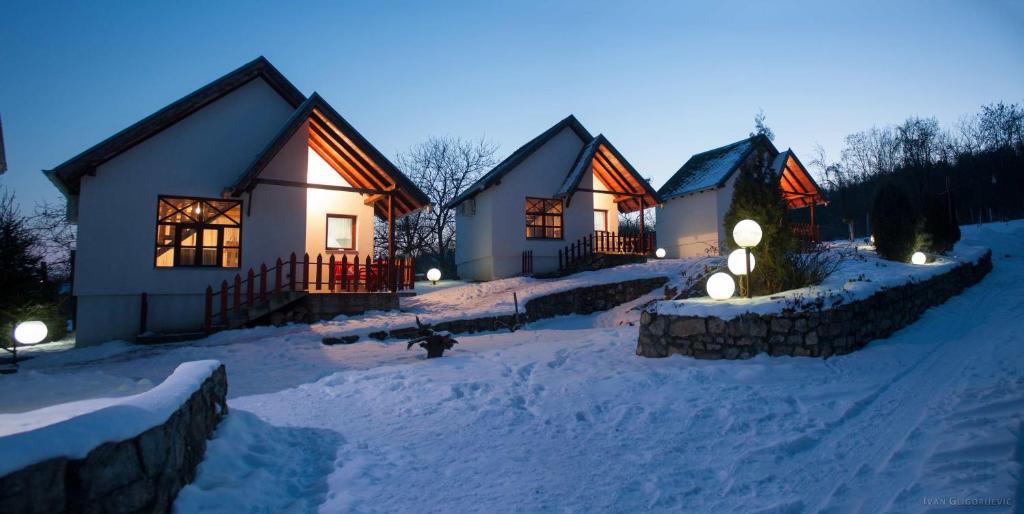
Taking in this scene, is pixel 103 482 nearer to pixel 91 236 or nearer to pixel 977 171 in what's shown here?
pixel 91 236

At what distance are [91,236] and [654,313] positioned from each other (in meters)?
12.2

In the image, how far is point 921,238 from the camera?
16797mm

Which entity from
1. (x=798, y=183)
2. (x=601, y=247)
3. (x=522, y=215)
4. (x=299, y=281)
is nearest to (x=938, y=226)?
(x=798, y=183)

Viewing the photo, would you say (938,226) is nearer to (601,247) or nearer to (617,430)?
(601,247)

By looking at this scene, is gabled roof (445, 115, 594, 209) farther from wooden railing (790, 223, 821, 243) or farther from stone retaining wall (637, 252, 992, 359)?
stone retaining wall (637, 252, 992, 359)

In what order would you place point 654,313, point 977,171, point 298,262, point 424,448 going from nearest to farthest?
point 424,448
point 654,313
point 298,262
point 977,171

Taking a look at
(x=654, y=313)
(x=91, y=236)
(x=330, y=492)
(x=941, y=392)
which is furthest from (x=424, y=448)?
(x=91, y=236)

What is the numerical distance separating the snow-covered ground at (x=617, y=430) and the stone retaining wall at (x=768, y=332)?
23 centimetres

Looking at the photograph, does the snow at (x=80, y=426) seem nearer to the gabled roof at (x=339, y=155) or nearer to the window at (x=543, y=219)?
the gabled roof at (x=339, y=155)

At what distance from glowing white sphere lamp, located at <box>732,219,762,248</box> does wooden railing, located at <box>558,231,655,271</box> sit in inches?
432

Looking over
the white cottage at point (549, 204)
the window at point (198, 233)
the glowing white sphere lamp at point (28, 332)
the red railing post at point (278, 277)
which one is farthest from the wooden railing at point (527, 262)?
the glowing white sphere lamp at point (28, 332)

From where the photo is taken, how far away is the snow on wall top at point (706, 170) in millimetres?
21297

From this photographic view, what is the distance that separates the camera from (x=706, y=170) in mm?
23000

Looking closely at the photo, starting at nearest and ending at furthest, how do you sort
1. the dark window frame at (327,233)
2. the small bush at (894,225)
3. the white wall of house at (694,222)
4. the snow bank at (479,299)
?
1. the snow bank at (479,299)
2. the dark window frame at (327,233)
3. the small bush at (894,225)
4. the white wall of house at (694,222)
